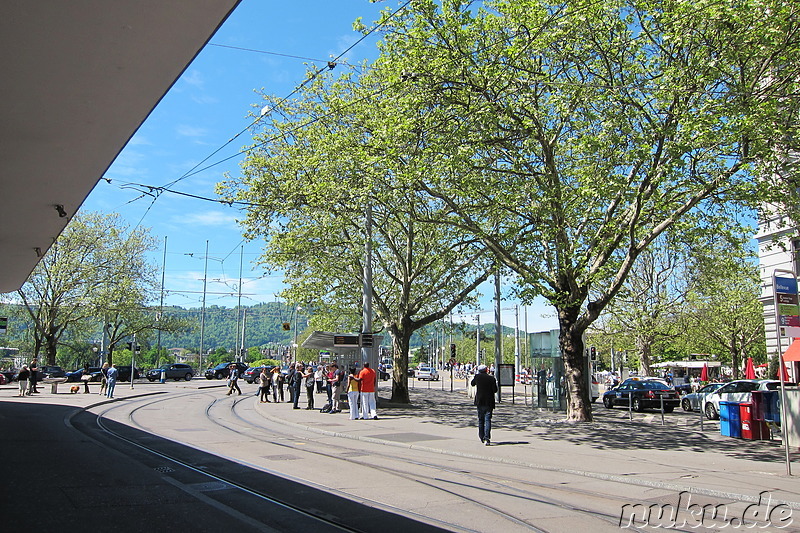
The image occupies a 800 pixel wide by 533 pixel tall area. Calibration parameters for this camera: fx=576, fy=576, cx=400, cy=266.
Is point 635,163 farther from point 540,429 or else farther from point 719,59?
point 540,429

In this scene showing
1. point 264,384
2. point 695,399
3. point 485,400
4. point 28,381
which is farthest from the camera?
point 28,381

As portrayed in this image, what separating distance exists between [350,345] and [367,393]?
11.2 feet

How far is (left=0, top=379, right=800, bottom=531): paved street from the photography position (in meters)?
7.60

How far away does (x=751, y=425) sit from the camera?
15.5 metres

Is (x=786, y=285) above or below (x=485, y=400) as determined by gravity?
above

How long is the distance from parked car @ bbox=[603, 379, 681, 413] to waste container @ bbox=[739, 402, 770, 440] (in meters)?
10.3

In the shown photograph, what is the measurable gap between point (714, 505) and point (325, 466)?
6.42m

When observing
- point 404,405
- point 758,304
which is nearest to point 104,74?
point 404,405

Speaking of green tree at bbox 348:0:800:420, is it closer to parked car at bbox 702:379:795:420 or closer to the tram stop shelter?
the tram stop shelter

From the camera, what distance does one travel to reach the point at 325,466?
10.8 meters

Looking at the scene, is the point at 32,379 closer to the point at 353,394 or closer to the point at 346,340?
the point at 346,340

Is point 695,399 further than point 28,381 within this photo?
No

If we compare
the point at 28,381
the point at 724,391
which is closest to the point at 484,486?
the point at 724,391

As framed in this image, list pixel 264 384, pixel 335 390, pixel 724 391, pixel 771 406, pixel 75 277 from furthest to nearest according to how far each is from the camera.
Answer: pixel 75 277, pixel 264 384, pixel 724 391, pixel 335 390, pixel 771 406
